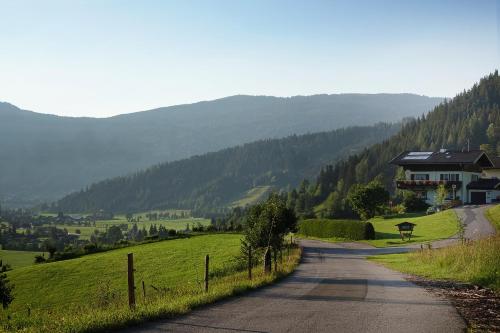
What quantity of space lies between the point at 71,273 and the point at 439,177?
80.2 m

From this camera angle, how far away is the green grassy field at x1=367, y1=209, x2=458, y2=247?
73500 mm

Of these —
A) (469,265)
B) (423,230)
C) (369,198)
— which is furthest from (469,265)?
(369,198)

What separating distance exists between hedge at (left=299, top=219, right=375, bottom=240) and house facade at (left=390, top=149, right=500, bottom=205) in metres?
27.3

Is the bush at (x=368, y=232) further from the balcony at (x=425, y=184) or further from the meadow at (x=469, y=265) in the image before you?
the meadow at (x=469, y=265)

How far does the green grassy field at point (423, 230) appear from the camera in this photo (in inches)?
2894

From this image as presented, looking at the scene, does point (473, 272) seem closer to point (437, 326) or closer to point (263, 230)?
point (437, 326)

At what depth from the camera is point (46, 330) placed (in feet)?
43.4

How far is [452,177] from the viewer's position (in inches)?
4402

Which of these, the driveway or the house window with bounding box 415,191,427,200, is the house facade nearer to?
the house window with bounding box 415,191,427,200

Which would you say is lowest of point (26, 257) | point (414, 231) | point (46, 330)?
point (26, 257)

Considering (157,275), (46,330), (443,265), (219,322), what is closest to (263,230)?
(443,265)

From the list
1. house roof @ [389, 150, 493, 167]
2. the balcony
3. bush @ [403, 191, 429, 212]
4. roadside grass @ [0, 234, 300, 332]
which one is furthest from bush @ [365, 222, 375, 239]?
house roof @ [389, 150, 493, 167]

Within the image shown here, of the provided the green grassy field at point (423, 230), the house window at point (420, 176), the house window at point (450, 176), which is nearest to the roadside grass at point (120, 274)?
the green grassy field at point (423, 230)

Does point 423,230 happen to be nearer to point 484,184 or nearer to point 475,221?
point 475,221
